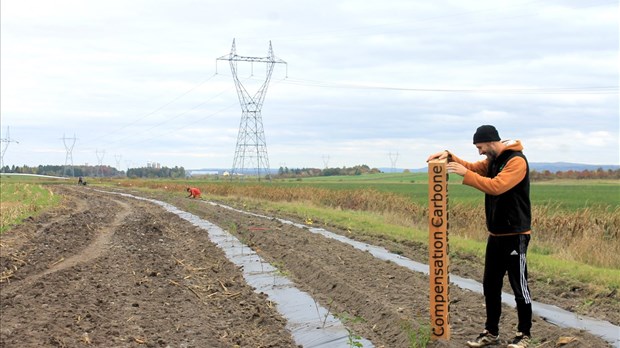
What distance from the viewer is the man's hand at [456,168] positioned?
18.9ft

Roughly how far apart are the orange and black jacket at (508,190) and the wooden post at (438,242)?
0.97 ft

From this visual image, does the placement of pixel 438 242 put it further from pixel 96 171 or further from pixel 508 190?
pixel 96 171

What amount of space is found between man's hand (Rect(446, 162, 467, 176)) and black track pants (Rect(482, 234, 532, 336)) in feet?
2.59

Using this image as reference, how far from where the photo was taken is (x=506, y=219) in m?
5.91

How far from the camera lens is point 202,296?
9.84m

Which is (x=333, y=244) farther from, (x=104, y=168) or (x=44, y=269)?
(x=104, y=168)

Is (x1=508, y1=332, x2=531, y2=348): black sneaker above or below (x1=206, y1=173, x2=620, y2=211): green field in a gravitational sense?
below

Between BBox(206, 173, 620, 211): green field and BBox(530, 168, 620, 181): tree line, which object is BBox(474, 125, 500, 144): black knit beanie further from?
BBox(530, 168, 620, 181): tree line

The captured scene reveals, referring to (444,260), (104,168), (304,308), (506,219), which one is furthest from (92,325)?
(104,168)

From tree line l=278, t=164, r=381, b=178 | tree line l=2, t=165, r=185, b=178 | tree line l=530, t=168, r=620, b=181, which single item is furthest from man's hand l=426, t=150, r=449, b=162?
tree line l=2, t=165, r=185, b=178

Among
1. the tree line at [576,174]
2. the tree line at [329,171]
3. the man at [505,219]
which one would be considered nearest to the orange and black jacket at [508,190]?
the man at [505,219]

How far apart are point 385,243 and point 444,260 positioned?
10.0m

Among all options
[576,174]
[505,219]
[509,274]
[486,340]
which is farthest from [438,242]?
[576,174]

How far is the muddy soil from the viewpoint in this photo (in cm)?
734
